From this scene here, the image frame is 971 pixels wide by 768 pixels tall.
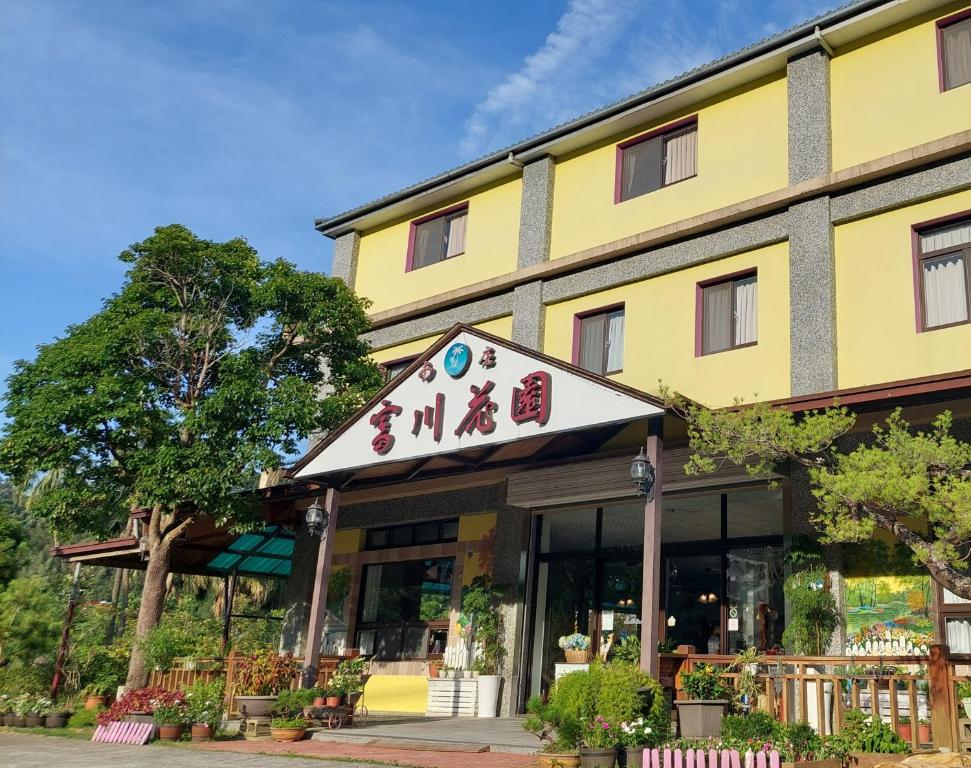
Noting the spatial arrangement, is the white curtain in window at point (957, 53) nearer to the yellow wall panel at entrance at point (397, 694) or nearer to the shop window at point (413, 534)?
the shop window at point (413, 534)

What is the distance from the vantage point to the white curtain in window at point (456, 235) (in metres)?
21.4

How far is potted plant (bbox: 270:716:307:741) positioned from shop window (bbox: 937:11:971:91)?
13476mm

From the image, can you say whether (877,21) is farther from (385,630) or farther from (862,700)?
(385,630)

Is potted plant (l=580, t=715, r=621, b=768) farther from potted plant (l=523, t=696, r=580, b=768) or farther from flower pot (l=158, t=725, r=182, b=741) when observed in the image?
flower pot (l=158, t=725, r=182, b=741)

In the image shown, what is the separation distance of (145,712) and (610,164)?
12850 millimetres

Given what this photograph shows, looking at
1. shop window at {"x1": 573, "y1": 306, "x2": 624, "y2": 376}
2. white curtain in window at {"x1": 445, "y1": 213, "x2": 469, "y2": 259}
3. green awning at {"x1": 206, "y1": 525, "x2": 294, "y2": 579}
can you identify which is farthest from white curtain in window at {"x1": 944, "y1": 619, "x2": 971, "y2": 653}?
green awning at {"x1": 206, "y1": 525, "x2": 294, "y2": 579}

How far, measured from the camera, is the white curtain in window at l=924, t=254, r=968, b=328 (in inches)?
527

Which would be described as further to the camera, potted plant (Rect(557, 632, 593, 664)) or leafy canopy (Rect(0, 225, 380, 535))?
leafy canopy (Rect(0, 225, 380, 535))

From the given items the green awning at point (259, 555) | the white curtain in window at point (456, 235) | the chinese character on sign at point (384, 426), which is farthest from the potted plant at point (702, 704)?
the white curtain in window at point (456, 235)

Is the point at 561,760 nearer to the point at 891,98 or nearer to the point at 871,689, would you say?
Result: the point at 871,689

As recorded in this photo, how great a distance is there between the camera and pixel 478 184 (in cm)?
2125

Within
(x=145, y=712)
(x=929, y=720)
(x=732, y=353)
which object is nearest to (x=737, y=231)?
(x=732, y=353)

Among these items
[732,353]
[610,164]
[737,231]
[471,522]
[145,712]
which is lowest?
[145,712]

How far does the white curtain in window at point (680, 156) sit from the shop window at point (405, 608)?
27.8 feet
